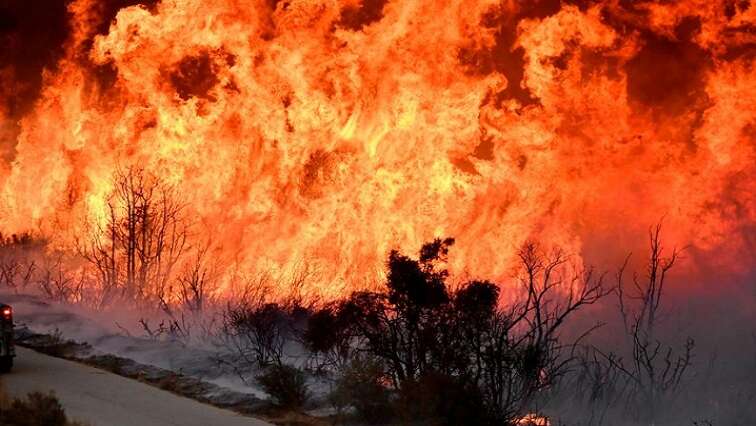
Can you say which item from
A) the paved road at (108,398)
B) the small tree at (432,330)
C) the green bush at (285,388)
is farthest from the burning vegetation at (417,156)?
the small tree at (432,330)

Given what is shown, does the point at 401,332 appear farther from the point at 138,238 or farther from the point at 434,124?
the point at 138,238

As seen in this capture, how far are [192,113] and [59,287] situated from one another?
598 centimetres

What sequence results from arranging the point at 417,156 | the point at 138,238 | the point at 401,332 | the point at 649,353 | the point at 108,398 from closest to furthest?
the point at 108,398, the point at 401,332, the point at 649,353, the point at 417,156, the point at 138,238

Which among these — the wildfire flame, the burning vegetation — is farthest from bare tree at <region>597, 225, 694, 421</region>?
the wildfire flame

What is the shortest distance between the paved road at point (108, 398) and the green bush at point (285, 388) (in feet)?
3.24

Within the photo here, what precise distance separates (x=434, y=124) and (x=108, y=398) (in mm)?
13696

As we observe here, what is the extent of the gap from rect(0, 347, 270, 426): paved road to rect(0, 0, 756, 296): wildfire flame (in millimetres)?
8923

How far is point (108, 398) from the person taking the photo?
47.6ft

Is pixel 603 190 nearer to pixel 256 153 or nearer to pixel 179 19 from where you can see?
pixel 256 153

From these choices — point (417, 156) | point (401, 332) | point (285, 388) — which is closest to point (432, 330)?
point (401, 332)

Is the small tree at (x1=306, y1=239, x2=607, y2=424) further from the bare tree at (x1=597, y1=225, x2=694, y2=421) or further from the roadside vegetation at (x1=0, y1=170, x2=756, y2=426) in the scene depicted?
the bare tree at (x1=597, y1=225, x2=694, y2=421)

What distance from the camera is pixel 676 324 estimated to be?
81.0 feet

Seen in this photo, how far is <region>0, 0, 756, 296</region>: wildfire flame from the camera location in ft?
84.4

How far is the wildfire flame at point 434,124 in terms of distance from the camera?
25.7 metres
